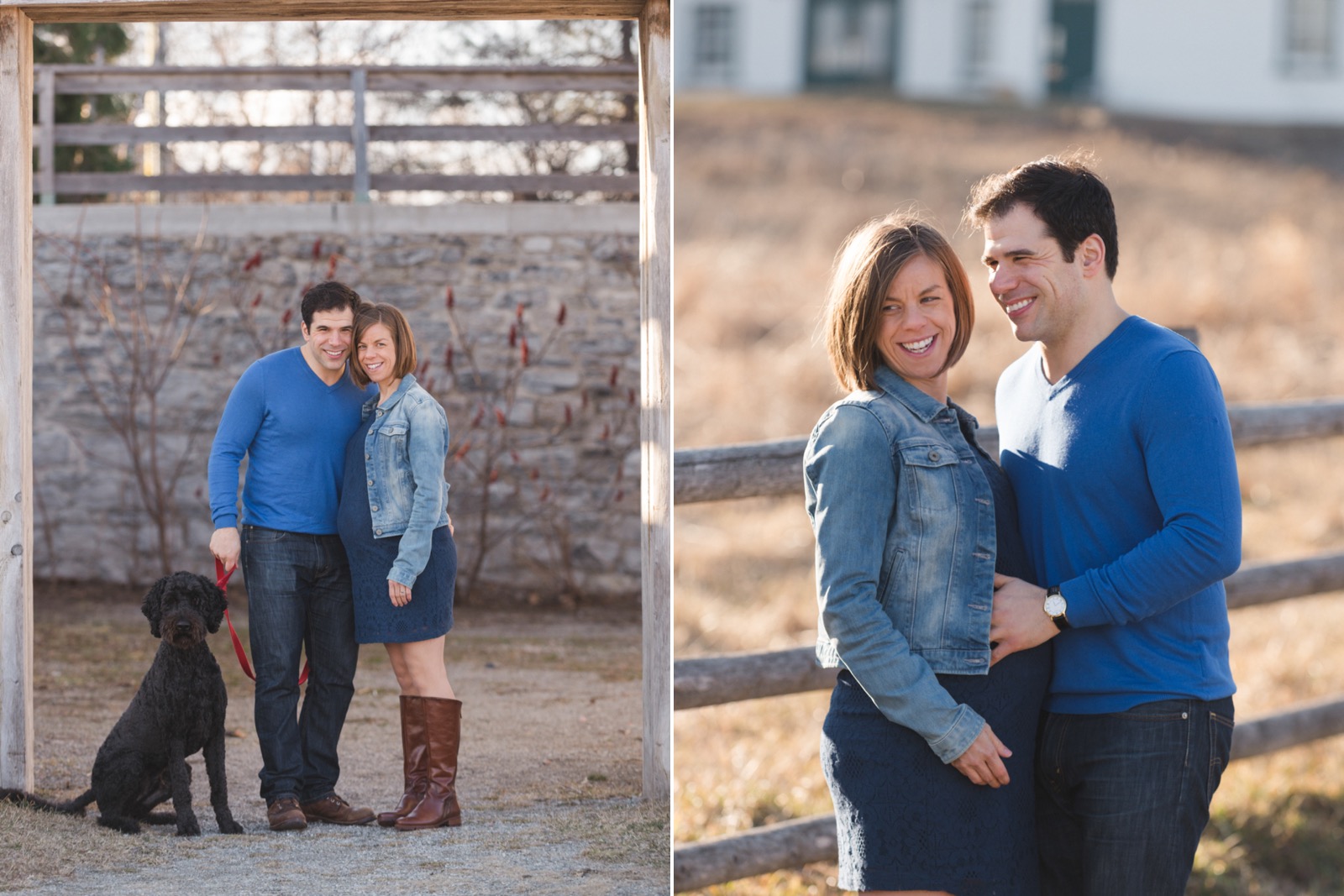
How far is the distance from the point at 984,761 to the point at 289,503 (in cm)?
273

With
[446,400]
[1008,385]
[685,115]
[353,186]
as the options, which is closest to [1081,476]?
[1008,385]

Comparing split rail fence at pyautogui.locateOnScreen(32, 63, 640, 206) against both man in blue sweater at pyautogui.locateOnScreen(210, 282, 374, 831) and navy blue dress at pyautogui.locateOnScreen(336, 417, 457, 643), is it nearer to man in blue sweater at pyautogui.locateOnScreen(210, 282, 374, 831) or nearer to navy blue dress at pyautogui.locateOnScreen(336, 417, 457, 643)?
man in blue sweater at pyautogui.locateOnScreen(210, 282, 374, 831)

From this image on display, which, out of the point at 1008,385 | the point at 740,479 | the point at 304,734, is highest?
the point at 1008,385

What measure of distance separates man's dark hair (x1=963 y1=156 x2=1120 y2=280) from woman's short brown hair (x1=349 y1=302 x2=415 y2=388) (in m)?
2.21

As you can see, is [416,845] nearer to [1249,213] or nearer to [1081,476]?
[1081,476]

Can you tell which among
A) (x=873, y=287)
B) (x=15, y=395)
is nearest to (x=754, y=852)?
(x=873, y=287)

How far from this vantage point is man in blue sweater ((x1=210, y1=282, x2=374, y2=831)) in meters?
4.74

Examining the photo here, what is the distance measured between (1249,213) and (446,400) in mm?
10396

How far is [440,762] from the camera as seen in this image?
16.3 ft

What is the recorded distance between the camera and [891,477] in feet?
9.46

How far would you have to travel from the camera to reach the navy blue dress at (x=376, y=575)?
4.74 metres

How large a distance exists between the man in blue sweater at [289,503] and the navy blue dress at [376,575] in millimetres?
91

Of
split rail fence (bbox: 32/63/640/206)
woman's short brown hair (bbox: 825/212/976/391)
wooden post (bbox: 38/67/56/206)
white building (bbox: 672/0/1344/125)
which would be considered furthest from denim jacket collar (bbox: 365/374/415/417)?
white building (bbox: 672/0/1344/125)

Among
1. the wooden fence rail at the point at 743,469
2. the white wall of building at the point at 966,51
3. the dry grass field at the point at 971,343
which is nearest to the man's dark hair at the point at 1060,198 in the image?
the dry grass field at the point at 971,343
